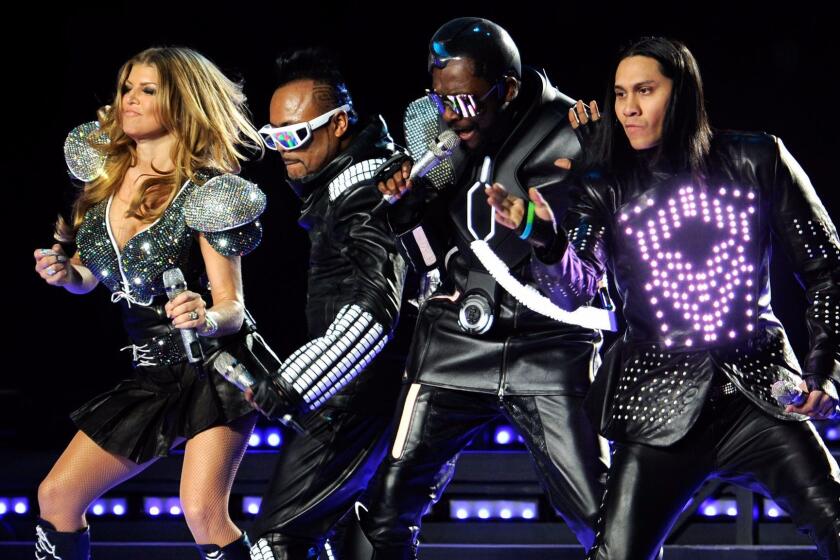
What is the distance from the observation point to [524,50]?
581cm

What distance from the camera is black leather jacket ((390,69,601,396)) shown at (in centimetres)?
337

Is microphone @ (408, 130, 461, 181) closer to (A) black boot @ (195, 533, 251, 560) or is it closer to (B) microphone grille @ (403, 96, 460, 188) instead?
(B) microphone grille @ (403, 96, 460, 188)

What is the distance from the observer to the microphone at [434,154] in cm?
326

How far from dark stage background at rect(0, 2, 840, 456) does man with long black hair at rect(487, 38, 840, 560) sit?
2625 mm

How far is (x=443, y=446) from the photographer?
3.44 metres

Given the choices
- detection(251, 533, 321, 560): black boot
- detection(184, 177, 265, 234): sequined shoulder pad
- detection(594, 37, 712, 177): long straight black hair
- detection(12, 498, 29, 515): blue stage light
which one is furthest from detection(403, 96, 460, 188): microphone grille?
detection(12, 498, 29, 515): blue stage light

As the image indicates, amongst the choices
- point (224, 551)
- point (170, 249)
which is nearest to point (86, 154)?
point (170, 249)

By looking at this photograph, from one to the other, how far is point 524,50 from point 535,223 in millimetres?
3112

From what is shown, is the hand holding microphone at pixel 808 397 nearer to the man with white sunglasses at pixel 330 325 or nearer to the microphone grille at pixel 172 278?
the man with white sunglasses at pixel 330 325

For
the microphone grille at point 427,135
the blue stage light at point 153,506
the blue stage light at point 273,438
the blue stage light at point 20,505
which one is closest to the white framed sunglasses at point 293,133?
the microphone grille at point 427,135

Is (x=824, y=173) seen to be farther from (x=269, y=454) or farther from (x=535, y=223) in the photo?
(x=535, y=223)

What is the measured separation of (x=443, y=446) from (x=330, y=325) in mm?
483

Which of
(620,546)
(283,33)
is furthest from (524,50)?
(620,546)

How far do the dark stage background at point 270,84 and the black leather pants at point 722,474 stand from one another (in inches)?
117
